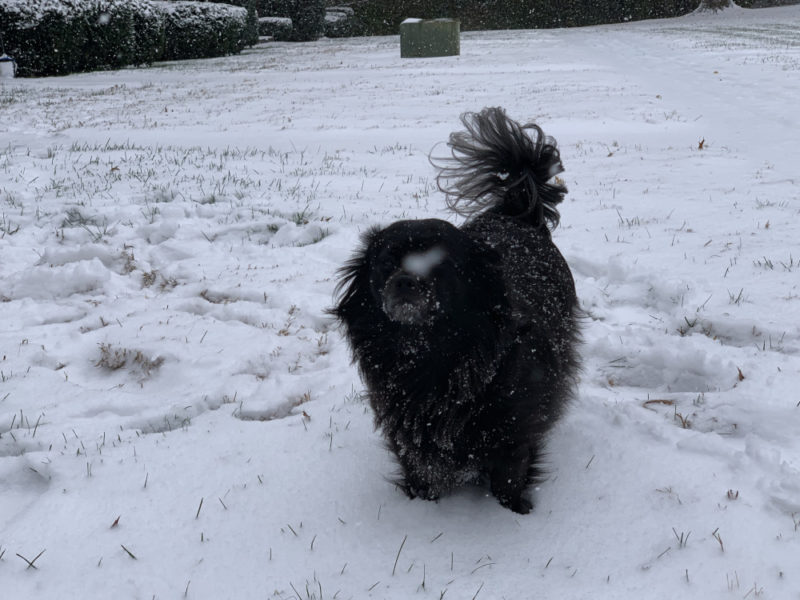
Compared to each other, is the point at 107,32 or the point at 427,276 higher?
the point at 107,32

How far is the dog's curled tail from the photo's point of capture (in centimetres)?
298

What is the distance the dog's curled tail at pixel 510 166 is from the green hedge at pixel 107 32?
653 inches

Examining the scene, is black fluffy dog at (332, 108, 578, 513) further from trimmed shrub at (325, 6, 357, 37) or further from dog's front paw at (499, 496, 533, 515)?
trimmed shrub at (325, 6, 357, 37)

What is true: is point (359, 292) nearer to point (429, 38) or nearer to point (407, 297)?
point (407, 297)

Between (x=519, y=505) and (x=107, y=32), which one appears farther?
(x=107, y=32)

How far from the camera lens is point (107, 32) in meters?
18.4

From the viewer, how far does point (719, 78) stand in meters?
12.3

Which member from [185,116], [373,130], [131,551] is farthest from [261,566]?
[185,116]

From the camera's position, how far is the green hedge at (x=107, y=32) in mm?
16000

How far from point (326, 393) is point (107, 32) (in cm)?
1906

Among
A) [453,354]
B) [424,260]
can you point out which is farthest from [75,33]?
[453,354]

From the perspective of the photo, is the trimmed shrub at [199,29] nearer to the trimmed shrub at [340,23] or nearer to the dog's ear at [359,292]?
the trimmed shrub at [340,23]

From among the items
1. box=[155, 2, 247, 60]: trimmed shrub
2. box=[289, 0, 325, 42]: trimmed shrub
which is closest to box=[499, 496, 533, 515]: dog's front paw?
box=[155, 2, 247, 60]: trimmed shrub

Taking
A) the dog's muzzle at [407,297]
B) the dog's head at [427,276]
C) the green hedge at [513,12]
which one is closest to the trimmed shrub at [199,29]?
the green hedge at [513,12]
